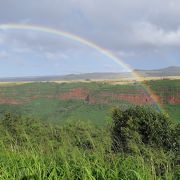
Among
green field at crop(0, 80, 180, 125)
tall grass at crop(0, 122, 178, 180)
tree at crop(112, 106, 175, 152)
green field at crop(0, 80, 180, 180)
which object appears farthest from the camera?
green field at crop(0, 80, 180, 125)

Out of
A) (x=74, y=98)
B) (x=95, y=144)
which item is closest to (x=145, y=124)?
(x=95, y=144)

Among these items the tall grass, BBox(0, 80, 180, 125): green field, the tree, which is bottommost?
BBox(0, 80, 180, 125): green field

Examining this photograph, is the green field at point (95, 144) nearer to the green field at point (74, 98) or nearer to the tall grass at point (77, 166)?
the tall grass at point (77, 166)

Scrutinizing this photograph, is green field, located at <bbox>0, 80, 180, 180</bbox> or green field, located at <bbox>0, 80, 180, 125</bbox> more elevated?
green field, located at <bbox>0, 80, 180, 180</bbox>

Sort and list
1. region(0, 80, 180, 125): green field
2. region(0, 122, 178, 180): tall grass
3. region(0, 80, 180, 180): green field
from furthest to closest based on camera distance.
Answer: region(0, 80, 180, 125): green field, region(0, 80, 180, 180): green field, region(0, 122, 178, 180): tall grass

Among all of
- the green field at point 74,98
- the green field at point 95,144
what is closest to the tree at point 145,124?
the green field at point 95,144

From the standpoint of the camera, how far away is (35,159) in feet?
19.1

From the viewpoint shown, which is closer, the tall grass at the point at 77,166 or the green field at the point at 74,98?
the tall grass at the point at 77,166

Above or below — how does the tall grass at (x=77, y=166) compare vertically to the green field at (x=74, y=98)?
above

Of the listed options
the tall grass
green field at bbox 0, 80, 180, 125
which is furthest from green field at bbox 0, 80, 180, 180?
green field at bbox 0, 80, 180, 125

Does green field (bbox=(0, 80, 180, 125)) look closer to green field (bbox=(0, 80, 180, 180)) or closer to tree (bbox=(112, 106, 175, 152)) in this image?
green field (bbox=(0, 80, 180, 180))

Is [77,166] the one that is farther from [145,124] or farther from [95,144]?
[145,124]

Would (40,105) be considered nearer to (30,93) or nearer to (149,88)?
(30,93)

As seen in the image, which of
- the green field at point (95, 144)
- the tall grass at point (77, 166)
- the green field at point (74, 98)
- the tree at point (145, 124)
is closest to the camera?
the tall grass at point (77, 166)
